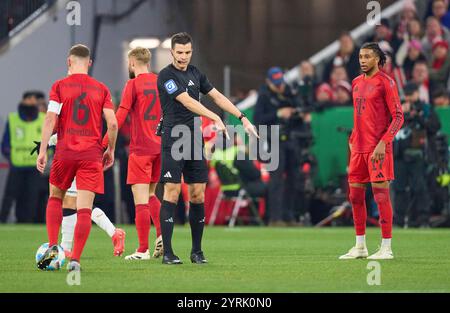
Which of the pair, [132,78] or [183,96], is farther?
[132,78]

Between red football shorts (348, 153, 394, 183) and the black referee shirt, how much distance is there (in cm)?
190

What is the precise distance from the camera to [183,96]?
38.2 feet

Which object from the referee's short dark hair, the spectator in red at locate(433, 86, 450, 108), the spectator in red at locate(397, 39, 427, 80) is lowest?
the referee's short dark hair

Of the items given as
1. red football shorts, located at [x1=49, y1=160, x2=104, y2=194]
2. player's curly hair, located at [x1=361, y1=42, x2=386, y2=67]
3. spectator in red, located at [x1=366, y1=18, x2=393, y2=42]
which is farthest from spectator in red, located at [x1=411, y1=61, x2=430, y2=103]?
red football shorts, located at [x1=49, y1=160, x2=104, y2=194]

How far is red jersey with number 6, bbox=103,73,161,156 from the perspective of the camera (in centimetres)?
1302

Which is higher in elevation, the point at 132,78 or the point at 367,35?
the point at 367,35

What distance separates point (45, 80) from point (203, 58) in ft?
10.4

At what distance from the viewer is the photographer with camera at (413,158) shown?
19.7 m

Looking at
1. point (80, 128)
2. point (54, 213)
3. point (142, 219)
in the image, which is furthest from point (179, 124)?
point (142, 219)

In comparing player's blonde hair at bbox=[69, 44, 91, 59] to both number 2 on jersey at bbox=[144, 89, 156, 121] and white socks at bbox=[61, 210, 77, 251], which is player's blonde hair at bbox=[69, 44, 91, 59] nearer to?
number 2 on jersey at bbox=[144, 89, 156, 121]

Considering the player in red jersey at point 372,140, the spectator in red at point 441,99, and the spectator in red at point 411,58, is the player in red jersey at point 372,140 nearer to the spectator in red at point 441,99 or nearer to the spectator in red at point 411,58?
the spectator in red at point 441,99

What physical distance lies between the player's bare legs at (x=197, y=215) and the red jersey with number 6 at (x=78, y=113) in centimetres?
121
